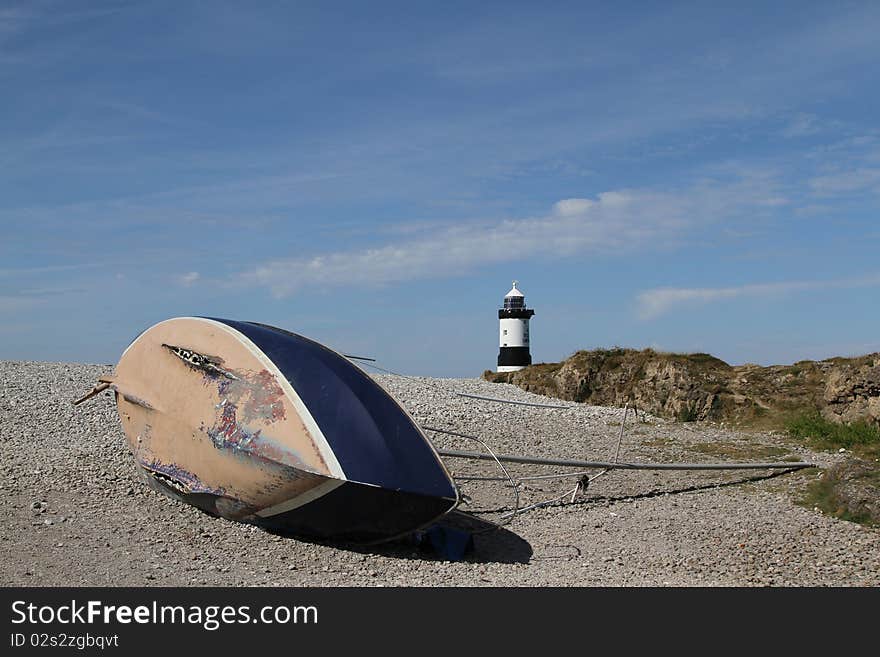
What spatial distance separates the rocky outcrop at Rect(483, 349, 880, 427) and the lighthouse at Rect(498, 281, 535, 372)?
11.2 m

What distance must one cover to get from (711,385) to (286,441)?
1404cm

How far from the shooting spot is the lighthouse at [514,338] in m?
35.7

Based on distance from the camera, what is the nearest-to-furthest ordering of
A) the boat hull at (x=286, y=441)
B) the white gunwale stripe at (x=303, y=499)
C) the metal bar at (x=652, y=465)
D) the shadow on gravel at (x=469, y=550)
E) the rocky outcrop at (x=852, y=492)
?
the white gunwale stripe at (x=303, y=499), the boat hull at (x=286, y=441), the shadow on gravel at (x=469, y=550), the rocky outcrop at (x=852, y=492), the metal bar at (x=652, y=465)

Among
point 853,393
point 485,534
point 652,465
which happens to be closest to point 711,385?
point 853,393

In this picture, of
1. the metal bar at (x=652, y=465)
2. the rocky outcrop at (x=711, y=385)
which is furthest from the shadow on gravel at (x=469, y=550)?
the rocky outcrop at (x=711, y=385)

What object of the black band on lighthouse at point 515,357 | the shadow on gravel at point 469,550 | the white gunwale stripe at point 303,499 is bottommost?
the shadow on gravel at point 469,550

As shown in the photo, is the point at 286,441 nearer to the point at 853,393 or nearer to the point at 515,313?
the point at 853,393

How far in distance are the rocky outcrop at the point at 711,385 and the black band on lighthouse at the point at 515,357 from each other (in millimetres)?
11078

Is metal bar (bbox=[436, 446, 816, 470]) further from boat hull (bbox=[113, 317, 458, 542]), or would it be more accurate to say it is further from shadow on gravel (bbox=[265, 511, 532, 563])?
boat hull (bbox=[113, 317, 458, 542])

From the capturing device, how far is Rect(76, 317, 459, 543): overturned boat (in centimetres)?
797

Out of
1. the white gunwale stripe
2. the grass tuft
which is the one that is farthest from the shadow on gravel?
the grass tuft

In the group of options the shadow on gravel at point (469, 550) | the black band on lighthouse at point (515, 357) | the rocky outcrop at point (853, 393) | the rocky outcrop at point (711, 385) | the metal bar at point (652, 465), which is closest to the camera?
the shadow on gravel at point (469, 550)

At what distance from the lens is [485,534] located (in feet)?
32.3

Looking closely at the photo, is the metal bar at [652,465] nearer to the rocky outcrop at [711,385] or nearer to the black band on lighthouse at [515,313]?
the rocky outcrop at [711,385]
